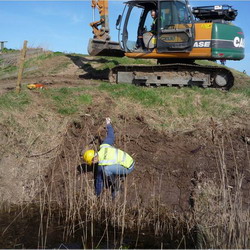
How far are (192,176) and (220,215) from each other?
2210mm

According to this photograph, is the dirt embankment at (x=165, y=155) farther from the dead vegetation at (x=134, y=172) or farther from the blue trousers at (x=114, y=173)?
the blue trousers at (x=114, y=173)

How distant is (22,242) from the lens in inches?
242

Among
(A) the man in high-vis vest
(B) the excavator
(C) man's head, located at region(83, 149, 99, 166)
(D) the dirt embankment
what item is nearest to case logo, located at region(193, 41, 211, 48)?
(B) the excavator

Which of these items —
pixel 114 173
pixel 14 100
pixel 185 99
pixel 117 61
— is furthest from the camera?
pixel 117 61

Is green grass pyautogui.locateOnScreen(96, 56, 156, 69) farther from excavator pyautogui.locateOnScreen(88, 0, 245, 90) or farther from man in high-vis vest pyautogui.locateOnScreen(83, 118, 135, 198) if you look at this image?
man in high-vis vest pyautogui.locateOnScreen(83, 118, 135, 198)

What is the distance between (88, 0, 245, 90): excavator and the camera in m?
10.8

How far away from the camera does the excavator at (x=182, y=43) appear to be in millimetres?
10820

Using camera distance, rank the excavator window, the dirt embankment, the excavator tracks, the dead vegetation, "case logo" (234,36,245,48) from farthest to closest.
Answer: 1. "case logo" (234,36,245,48)
2. the excavator window
3. the excavator tracks
4. the dirt embankment
5. the dead vegetation

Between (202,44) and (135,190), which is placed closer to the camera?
(135,190)

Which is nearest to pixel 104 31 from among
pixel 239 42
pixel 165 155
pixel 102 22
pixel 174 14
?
pixel 102 22

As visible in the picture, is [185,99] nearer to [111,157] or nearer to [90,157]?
[111,157]

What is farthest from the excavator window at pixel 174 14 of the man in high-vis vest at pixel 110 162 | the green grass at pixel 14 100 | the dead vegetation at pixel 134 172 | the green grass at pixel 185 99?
the man in high-vis vest at pixel 110 162

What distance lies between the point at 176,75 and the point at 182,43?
3.19 feet

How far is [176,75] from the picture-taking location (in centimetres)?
1104
